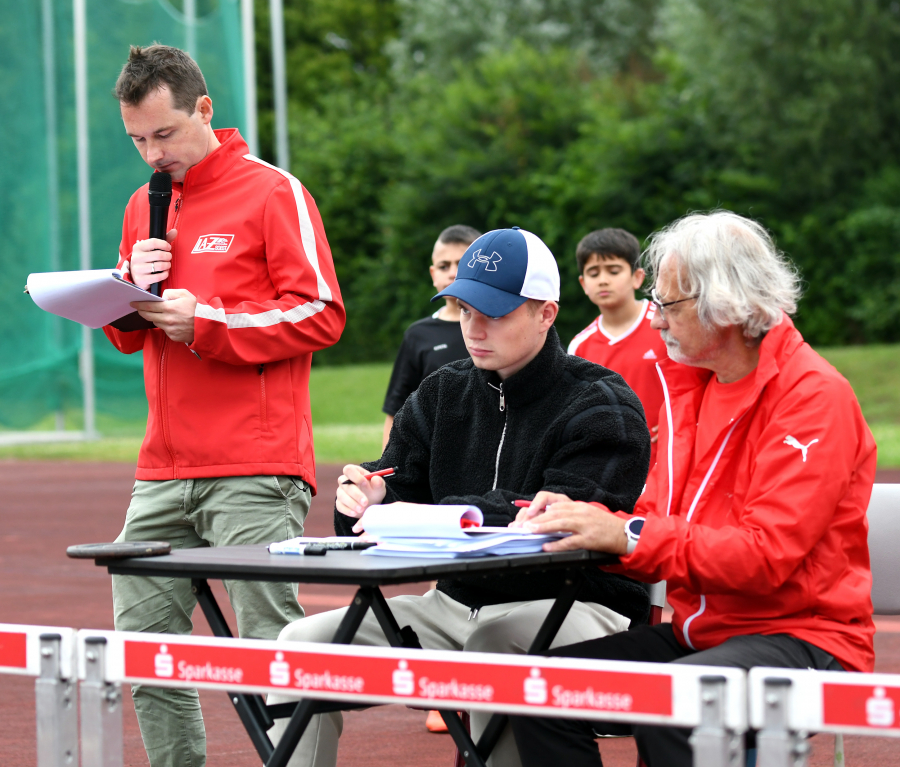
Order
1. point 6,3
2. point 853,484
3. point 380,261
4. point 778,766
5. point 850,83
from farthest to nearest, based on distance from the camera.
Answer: point 380,261 < point 850,83 < point 6,3 < point 853,484 < point 778,766

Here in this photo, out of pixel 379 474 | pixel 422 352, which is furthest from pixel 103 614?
pixel 379 474

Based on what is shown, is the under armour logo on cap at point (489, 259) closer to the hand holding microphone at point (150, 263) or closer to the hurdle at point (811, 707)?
the hand holding microphone at point (150, 263)

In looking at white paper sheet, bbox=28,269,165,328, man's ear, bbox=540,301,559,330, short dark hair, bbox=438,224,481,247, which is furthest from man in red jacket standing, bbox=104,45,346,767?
short dark hair, bbox=438,224,481,247

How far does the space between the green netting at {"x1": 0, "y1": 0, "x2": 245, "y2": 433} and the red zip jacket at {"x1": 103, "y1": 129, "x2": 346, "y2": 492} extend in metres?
17.5

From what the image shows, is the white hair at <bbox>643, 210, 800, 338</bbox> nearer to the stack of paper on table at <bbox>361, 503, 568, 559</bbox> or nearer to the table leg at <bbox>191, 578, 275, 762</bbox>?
the stack of paper on table at <bbox>361, 503, 568, 559</bbox>

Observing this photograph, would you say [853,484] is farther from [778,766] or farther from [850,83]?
[850,83]

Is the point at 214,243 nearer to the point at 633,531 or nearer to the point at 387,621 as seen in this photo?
the point at 387,621

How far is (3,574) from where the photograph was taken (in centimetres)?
924

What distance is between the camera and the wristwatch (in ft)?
9.38

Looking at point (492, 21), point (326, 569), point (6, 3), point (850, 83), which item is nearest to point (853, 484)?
point (326, 569)

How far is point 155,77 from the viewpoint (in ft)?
11.7

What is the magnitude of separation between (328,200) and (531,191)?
26.2 ft

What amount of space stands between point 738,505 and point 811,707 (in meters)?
0.91

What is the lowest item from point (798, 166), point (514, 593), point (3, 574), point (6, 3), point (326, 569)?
point (3, 574)
